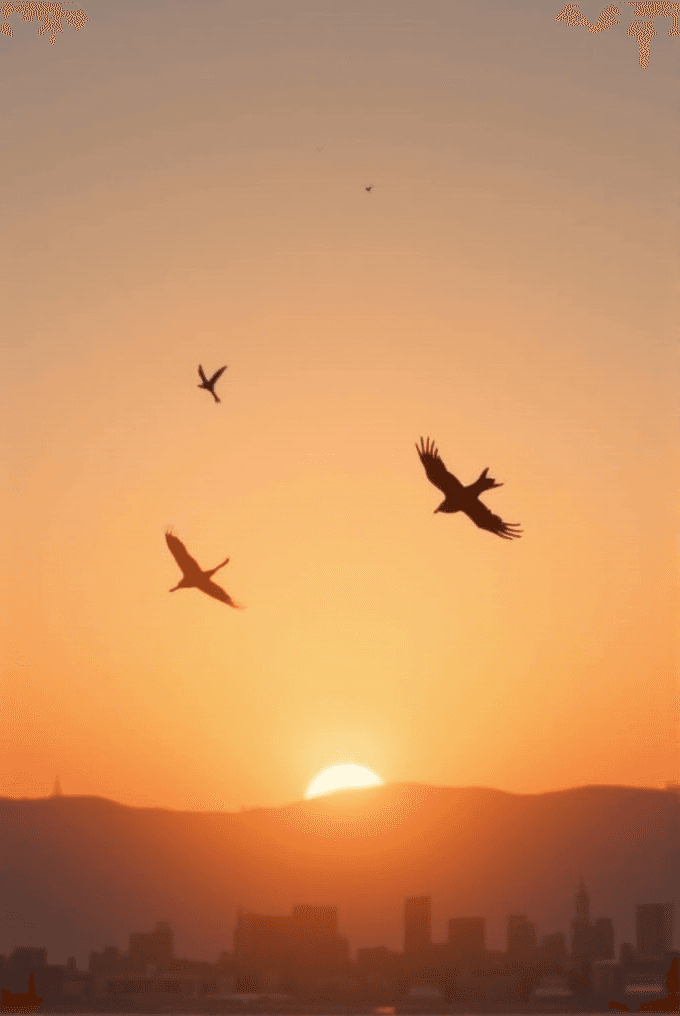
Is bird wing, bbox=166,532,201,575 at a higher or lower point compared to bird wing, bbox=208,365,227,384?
lower

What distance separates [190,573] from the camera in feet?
178

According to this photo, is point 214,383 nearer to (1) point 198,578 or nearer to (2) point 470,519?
(1) point 198,578

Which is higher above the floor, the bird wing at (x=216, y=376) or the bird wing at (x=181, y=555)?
the bird wing at (x=216, y=376)

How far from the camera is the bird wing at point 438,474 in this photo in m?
50.2

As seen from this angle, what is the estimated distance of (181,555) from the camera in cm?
5378

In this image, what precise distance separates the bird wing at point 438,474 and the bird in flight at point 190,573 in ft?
22.6

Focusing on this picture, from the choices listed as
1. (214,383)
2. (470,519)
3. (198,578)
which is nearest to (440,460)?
(470,519)

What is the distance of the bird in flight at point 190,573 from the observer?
175 feet

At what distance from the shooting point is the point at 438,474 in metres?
50.4

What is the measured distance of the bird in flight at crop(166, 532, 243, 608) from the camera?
175 ft

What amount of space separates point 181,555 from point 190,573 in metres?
0.77

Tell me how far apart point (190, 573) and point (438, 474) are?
8.51 meters

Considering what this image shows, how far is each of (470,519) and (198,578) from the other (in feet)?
28.0

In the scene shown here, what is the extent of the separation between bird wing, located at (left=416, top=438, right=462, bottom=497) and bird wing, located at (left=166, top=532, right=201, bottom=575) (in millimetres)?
7890
